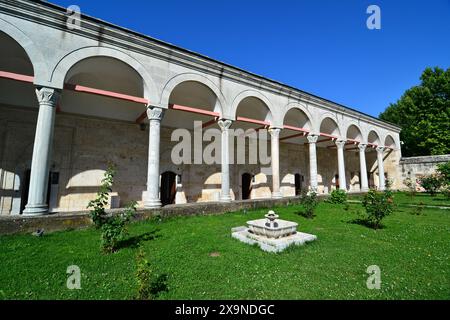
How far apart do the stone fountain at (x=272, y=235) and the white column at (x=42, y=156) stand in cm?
552

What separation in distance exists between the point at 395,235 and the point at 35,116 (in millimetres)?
13942

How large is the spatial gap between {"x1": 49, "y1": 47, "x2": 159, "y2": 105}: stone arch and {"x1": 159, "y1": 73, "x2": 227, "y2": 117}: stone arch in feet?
1.08

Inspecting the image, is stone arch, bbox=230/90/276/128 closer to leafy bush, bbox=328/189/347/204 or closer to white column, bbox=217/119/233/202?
white column, bbox=217/119/233/202

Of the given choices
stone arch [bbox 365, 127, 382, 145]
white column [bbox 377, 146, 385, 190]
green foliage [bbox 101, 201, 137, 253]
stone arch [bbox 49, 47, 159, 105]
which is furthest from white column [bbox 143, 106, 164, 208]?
white column [bbox 377, 146, 385, 190]

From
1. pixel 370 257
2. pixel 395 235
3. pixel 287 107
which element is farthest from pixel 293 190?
pixel 370 257

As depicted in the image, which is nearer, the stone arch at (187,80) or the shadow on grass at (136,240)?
the shadow on grass at (136,240)

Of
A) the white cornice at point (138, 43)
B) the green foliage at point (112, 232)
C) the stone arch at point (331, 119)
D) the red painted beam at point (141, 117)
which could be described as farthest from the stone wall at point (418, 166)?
the green foliage at point (112, 232)

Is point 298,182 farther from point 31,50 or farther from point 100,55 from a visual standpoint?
point 31,50

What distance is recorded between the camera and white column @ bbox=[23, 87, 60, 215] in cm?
609

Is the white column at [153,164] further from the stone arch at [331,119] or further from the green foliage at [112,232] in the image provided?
the stone arch at [331,119]

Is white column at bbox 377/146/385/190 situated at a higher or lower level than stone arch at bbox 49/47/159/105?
lower

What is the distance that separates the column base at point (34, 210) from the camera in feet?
19.5

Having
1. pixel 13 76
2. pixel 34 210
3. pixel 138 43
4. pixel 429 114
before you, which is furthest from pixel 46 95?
pixel 429 114

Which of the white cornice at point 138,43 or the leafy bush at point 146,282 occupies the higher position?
the white cornice at point 138,43
